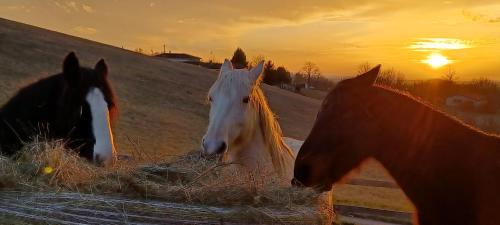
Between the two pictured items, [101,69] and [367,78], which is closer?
[367,78]

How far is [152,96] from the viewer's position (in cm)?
3556

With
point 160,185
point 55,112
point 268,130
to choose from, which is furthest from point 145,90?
point 160,185

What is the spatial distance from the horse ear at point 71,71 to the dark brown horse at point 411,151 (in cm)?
223

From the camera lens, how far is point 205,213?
2.34m

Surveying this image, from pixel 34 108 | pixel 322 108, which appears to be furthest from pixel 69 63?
pixel 322 108

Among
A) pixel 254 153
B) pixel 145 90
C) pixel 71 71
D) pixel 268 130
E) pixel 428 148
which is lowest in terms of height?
pixel 145 90

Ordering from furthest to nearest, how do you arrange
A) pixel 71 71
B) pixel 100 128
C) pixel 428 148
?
1. pixel 71 71
2. pixel 100 128
3. pixel 428 148

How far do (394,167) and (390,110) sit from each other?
1.31 ft

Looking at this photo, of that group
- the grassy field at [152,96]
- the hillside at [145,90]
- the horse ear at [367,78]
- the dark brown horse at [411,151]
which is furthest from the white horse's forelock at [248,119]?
the hillside at [145,90]

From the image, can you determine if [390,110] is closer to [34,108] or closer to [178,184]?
[178,184]

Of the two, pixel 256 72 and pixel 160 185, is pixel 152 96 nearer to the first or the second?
pixel 256 72

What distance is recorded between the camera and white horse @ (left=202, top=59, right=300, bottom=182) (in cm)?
462

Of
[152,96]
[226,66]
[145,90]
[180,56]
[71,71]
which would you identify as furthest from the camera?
[180,56]

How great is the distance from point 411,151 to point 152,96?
110ft
